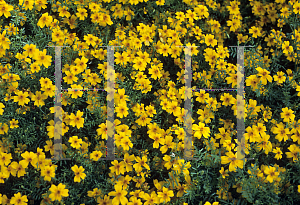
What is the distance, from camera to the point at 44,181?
9.39 feet

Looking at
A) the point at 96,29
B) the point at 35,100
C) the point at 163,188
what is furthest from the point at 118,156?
the point at 96,29

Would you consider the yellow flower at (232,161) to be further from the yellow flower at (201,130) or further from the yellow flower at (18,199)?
the yellow flower at (18,199)

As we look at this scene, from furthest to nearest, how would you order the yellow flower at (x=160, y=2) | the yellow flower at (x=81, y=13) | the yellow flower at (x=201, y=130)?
1. the yellow flower at (x=160, y=2)
2. the yellow flower at (x=81, y=13)
3. the yellow flower at (x=201, y=130)

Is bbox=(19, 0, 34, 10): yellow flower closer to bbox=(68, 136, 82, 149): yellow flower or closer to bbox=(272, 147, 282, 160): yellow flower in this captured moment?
bbox=(68, 136, 82, 149): yellow flower

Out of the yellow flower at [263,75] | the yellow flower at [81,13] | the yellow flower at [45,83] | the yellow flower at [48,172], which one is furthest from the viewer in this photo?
the yellow flower at [81,13]

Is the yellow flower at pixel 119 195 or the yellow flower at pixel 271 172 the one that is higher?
the yellow flower at pixel 271 172

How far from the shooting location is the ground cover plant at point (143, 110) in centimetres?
280

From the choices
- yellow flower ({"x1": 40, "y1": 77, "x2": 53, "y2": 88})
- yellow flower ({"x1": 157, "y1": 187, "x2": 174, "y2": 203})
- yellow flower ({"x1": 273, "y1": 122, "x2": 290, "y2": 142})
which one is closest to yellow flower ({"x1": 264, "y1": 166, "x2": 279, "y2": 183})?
yellow flower ({"x1": 273, "y1": 122, "x2": 290, "y2": 142})

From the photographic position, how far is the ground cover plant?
2.80 meters

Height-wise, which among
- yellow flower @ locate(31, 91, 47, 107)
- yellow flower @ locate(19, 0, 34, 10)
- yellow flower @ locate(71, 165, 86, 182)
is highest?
yellow flower @ locate(19, 0, 34, 10)

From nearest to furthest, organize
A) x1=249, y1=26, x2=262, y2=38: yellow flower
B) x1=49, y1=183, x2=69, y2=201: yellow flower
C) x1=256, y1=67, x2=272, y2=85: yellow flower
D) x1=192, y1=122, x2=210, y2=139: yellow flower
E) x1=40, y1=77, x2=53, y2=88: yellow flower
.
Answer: x1=49, y1=183, x2=69, y2=201: yellow flower
x1=192, y1=122, x2=210, y2=139: yellow flower
x1=40, y1=77, x2=53, y2=88: yellow flower
x1=256, y1=67, x2=272, y2=85: yellow flower
x1=249, y1=26, x2=262, y2=38: yellow flower

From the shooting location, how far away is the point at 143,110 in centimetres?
312

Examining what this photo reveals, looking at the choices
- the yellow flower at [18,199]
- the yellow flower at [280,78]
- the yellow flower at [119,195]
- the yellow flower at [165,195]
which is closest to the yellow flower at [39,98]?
the yellow flower at [18,199]

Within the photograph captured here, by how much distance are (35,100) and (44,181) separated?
85 cm
